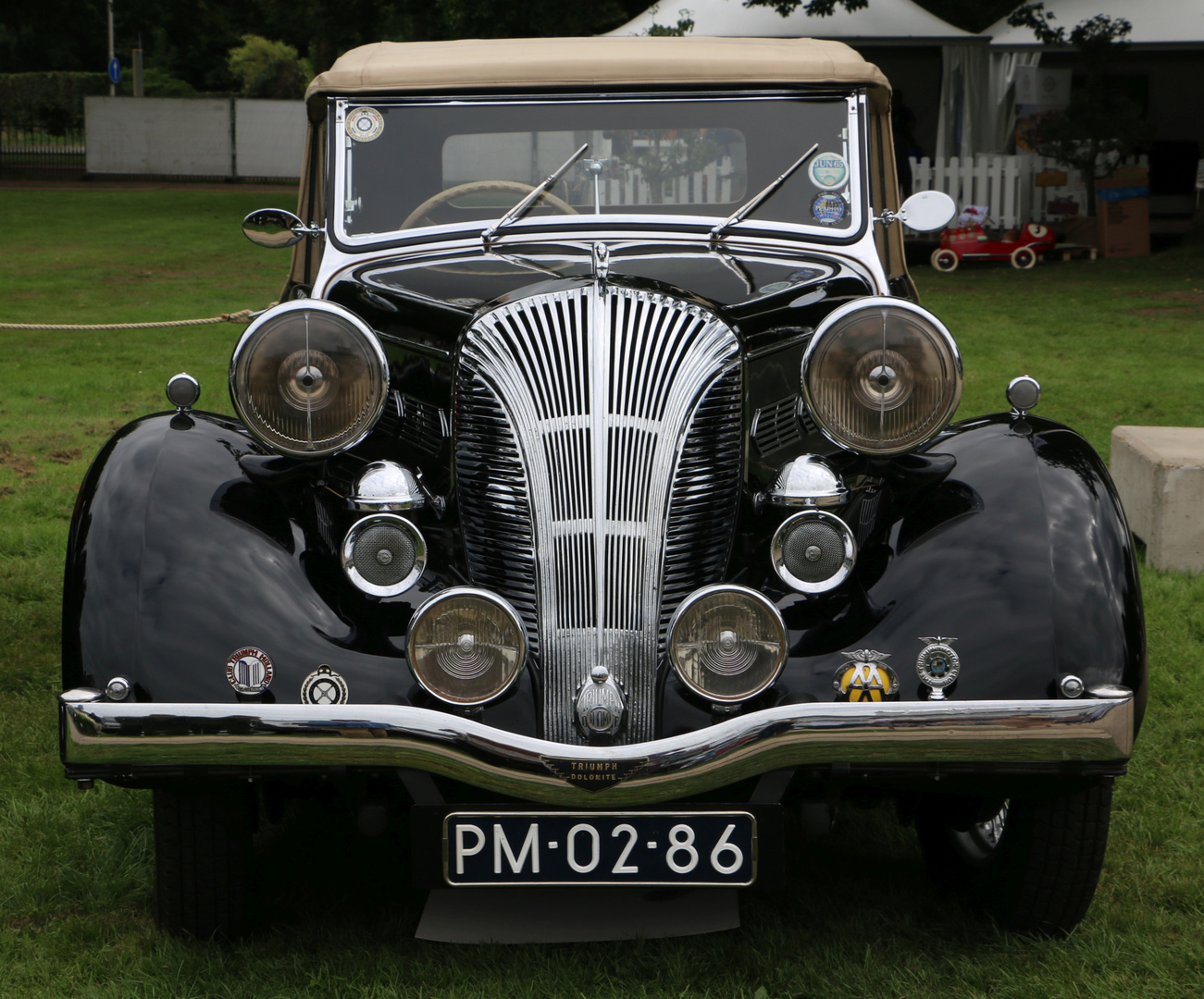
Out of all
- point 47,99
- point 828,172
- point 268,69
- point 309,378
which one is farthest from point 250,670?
point 268,69

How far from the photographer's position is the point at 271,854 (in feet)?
10.9

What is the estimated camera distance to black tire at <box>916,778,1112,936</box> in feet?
8.83

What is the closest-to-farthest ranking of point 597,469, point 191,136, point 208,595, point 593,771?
1. point 593,771
2. point 208,595
3. point 597,469
4. point 191,136

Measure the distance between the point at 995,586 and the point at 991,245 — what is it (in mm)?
14285

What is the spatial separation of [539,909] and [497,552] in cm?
80

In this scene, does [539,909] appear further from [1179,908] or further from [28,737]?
[28,737]

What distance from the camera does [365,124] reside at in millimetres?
3672

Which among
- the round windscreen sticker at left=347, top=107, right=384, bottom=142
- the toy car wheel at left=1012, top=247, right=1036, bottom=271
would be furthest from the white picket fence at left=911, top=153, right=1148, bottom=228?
the round windscreen sticker at left=347, top=107, right=384, bottom=142

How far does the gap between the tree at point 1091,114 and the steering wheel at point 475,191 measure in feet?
45.5

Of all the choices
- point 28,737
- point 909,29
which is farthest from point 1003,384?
point 909,29

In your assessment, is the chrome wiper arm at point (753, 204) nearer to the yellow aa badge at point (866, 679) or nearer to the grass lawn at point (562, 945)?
the yellow aa badge at point (866, 679)

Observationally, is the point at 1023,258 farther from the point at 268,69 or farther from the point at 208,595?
the point at 268,69

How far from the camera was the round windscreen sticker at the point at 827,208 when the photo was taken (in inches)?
143

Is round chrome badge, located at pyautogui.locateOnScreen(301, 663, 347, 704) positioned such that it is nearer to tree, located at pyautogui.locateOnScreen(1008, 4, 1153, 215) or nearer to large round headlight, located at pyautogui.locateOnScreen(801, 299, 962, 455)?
large round headlight, located at pyautogui.locateOnScreen(801, 299, 962, 455)
